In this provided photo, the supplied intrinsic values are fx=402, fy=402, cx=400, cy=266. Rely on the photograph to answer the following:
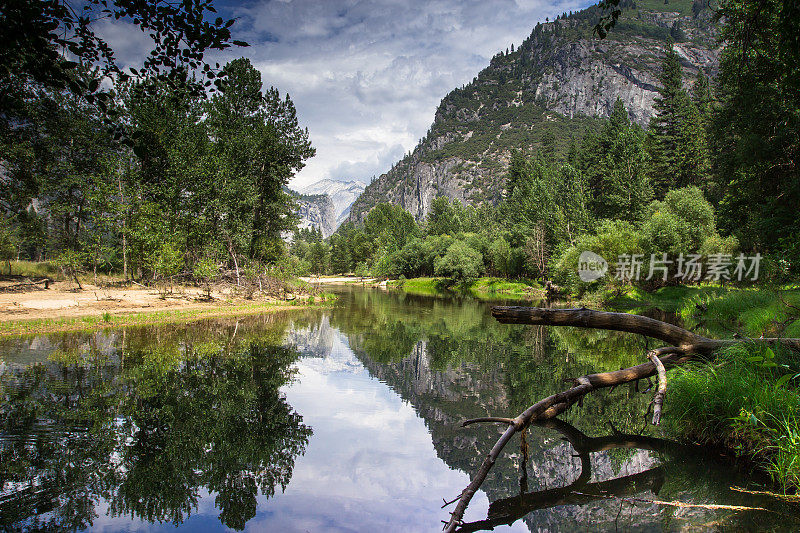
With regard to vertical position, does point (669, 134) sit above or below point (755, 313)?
above

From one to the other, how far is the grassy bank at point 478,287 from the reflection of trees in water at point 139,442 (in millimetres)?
46954

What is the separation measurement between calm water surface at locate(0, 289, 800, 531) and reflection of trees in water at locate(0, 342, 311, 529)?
0.11ft

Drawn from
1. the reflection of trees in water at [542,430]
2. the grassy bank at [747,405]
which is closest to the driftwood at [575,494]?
the reflection of trees in water at [542,430]

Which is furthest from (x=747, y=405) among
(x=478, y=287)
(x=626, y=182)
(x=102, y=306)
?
(x=478, y=287)

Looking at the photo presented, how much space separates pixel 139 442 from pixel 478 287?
210 feet

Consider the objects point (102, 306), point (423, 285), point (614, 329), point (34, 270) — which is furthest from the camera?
point (423, 285)

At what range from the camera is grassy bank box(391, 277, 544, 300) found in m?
57.1

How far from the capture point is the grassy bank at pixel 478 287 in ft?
187

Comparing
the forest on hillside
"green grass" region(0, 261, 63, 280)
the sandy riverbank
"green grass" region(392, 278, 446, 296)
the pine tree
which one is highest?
the pine tree

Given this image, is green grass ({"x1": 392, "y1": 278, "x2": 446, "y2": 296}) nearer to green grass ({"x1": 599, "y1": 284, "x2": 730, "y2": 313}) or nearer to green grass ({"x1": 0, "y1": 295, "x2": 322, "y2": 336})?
green grass ({"x1": 599, "y1": 284, "x2": 730, "y2": 313})

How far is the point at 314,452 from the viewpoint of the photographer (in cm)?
741

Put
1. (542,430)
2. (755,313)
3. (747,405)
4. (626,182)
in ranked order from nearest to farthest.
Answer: (747,405), (542,430), (755,313), (626,182)

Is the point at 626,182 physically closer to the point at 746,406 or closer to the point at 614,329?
the point at 614,329

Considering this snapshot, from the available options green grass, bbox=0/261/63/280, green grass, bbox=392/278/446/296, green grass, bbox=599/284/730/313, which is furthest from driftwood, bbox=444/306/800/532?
green grass, bbox=392/278/446/296
